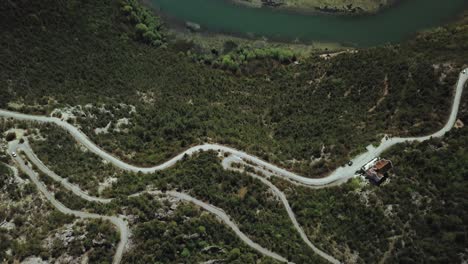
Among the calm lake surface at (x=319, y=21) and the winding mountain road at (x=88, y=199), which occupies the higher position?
the calm lake surface at (x=319, y=21)

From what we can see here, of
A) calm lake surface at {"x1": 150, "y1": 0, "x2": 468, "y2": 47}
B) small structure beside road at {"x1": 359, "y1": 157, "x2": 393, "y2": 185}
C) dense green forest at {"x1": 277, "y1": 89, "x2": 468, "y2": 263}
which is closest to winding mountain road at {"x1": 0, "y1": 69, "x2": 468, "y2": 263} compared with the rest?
dense green forest at {"x1": 277, "y1": 89, "x2": 468, "y2": 263}

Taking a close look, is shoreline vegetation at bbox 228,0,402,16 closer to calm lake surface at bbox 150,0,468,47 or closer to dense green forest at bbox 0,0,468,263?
calm lake surface at bbox 150,0,468,47

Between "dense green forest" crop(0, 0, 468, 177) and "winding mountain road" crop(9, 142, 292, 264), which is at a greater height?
"dense green forest" crop(0, 0, 468, 177)

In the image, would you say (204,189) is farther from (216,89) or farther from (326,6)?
(326,6)

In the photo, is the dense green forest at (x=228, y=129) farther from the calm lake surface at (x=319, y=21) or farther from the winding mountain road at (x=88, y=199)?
the calm lake surface at (x=319, y=21)

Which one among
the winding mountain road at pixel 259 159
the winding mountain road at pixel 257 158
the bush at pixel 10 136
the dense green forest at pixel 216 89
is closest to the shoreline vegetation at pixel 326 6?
the dense green forest at pixel 216 89
